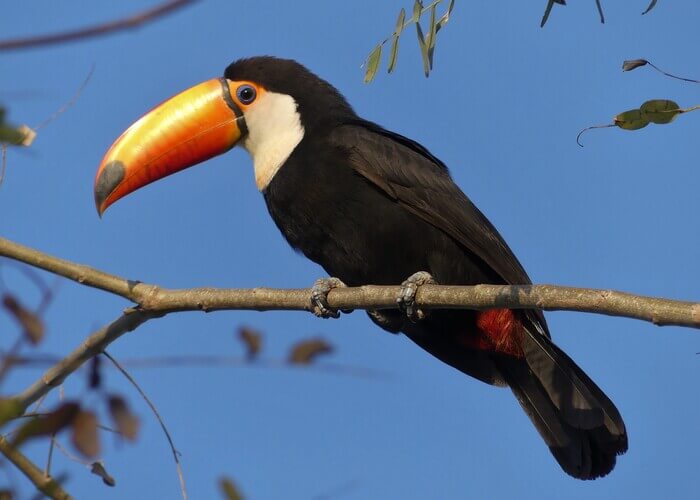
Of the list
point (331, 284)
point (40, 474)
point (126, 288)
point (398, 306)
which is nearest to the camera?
point (40, 474)

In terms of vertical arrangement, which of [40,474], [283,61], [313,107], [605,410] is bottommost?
[40,474]

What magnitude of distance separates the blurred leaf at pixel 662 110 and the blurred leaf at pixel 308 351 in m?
1.55

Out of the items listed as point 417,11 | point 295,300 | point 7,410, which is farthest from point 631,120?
point 7,410

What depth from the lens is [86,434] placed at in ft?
5.54

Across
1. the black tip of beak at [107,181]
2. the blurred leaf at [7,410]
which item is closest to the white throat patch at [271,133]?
the black tip of beak at [107,181]

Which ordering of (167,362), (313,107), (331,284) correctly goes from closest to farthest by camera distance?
(167,362) < (331,284) < (313,107)

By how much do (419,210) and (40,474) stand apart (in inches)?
111

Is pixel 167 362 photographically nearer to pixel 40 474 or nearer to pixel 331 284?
pixel 40 474

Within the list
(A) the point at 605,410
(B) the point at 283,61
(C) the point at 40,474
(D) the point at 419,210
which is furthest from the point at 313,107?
(C) the point at 40,474

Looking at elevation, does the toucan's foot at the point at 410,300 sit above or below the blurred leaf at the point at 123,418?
above

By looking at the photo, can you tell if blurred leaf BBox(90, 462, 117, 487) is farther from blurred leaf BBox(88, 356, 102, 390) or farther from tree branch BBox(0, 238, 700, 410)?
blurred leaf BBox(88, 356, 102, 390)

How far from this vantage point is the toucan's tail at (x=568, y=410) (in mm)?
4758

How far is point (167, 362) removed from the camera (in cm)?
206

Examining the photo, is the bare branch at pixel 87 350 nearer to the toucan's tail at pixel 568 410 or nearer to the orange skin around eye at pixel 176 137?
the orange skin around eye at pixel 176 137
